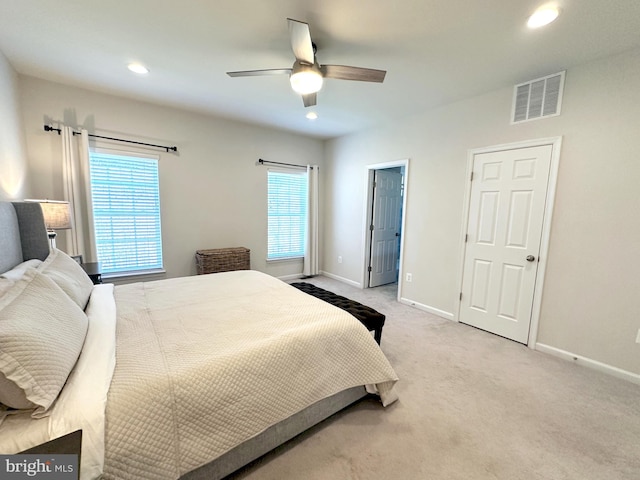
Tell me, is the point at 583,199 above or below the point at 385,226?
above

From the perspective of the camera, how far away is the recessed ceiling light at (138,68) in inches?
94.6

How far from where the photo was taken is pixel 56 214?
2.36 m

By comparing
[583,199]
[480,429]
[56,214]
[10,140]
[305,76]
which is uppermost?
[305,76]

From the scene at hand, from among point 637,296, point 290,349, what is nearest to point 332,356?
point 290,349

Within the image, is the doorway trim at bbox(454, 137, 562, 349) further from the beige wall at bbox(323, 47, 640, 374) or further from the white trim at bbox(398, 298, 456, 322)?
the white trim at bbox(398, 298, 456, 322)

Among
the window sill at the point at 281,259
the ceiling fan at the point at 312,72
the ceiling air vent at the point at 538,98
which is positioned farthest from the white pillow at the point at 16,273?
the ceiling air vent at the point at 538,98

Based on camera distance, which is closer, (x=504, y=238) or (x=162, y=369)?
(x=162, y=369)

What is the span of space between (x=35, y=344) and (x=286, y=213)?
13.0ft

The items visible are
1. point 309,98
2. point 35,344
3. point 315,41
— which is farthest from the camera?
point 309,98

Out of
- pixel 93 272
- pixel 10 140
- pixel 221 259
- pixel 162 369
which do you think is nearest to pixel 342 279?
pixel 221 259

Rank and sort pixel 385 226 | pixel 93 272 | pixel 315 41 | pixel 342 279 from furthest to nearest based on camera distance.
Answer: pixel 342 279 < pixel 385 226 < pixel 93 272 < pixel 315 41

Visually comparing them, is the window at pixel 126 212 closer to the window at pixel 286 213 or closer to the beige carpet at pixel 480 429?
the window at pixel 286 213

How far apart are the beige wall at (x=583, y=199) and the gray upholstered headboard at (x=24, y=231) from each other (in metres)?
3.94

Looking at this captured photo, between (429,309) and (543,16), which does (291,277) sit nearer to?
(429,309)
